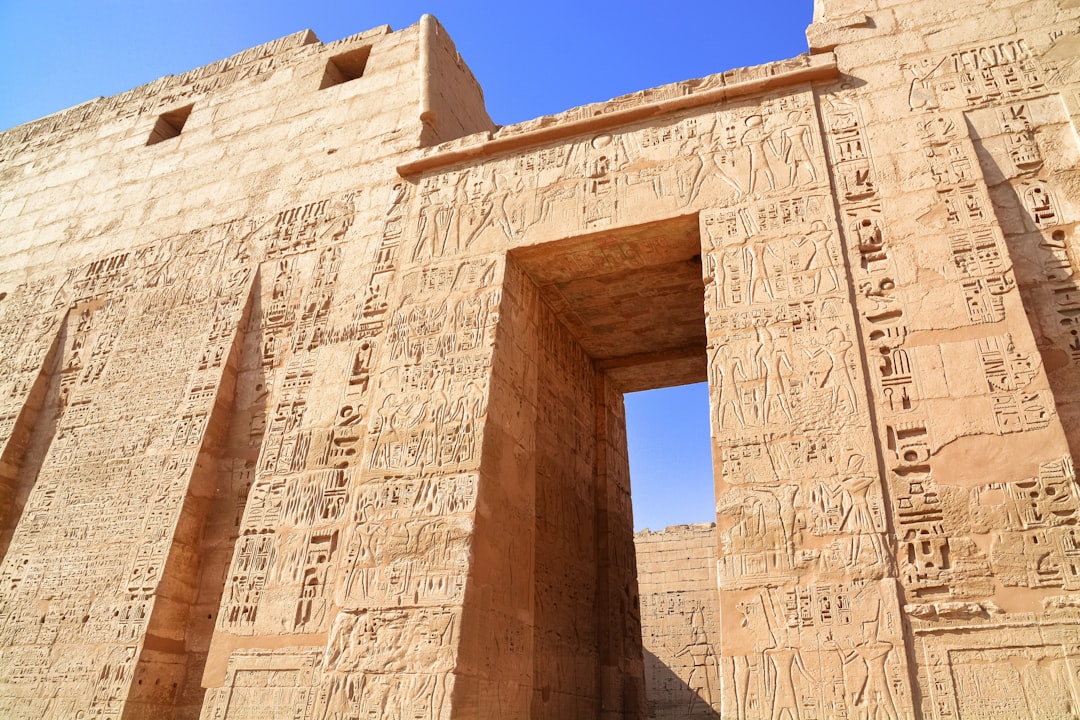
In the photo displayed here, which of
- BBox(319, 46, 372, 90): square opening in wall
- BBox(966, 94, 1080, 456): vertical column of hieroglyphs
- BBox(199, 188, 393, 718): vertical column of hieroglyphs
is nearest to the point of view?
BBox(966, 94, 1080, 456): vertical column of hieroglyphs

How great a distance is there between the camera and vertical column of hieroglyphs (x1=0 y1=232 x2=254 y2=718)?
207 inches

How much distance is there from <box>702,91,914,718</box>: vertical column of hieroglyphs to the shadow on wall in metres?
6.94

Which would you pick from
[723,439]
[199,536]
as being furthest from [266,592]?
[723,439]

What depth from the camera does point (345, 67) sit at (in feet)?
26.4

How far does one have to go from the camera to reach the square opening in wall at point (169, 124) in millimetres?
8438

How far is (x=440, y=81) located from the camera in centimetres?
728

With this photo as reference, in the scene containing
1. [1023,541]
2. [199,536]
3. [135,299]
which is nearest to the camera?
[1023,541]

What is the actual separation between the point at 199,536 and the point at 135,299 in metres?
2.61

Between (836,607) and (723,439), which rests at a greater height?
(723,439)

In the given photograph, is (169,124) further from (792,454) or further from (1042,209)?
(1042,209)

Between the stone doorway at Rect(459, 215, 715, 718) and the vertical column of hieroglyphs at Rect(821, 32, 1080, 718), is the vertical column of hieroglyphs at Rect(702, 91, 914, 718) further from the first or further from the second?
the stone doorway at Rect(459, 215, 715, 718)

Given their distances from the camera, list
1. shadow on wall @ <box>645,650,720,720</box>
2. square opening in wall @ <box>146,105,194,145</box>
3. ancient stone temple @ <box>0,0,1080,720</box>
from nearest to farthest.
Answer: ancient stone temple @ <box>0,0,1080,720</box> → square opening in wall @ <box>146,105,194,145</box> → shadow on wall @ <box>645,650,720,720</box>

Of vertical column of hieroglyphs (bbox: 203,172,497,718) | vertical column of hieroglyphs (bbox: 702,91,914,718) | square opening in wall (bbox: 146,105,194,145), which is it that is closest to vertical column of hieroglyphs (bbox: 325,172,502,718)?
vertical column of hieroglyphs (bbox: 203,172,497,718)

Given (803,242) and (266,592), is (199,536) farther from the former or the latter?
(803,242)
